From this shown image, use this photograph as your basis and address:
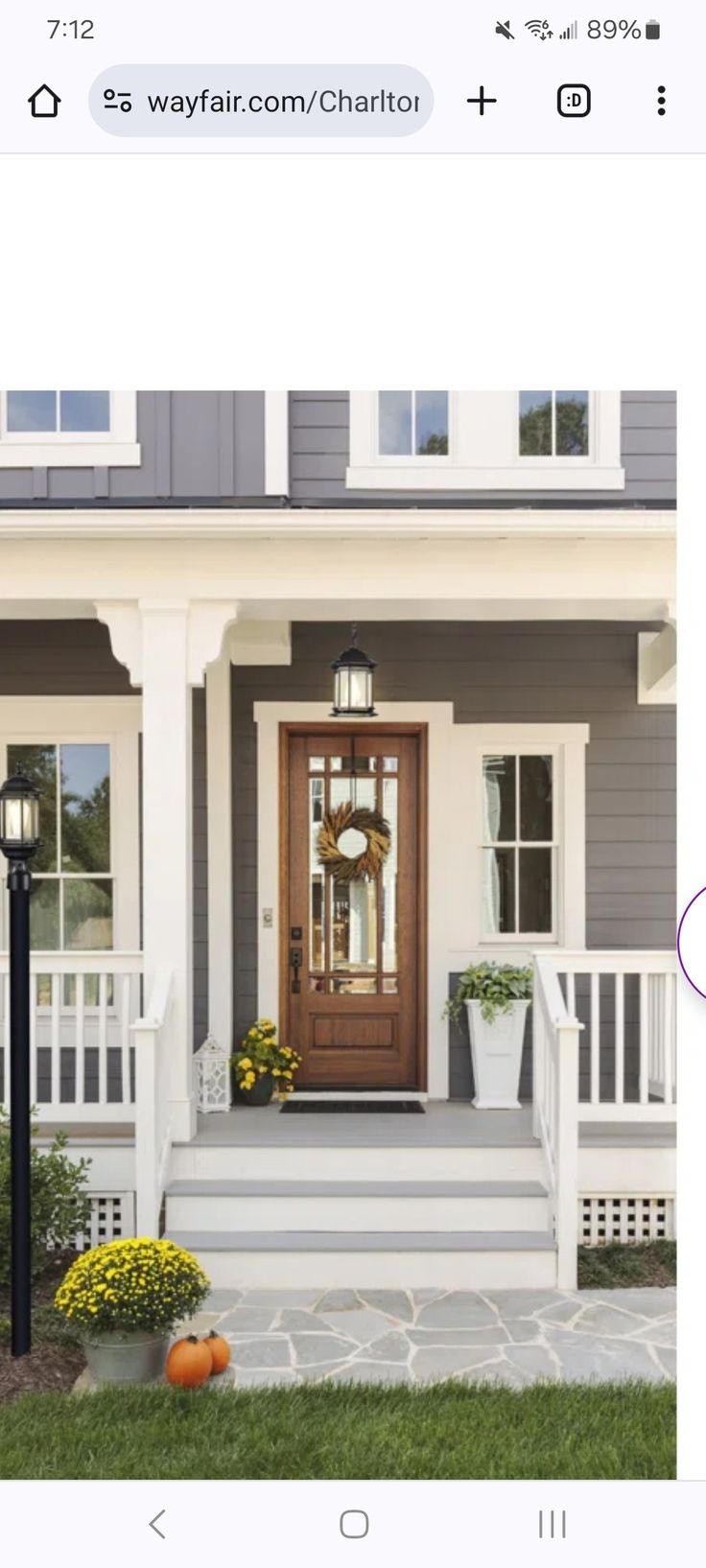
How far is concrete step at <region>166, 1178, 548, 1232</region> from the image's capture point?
4.36 m

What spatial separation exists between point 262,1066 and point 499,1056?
4.14 feet

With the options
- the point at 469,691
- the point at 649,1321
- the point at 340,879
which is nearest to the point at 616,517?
the point at 469,691

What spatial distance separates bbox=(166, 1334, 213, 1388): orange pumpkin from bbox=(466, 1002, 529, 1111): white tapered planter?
2456 mm

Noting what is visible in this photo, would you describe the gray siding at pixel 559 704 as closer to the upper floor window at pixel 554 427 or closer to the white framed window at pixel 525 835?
the white framed window at pixel 525 835

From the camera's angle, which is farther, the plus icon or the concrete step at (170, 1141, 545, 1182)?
the concrete step at (170, 1141, 545, 1182)

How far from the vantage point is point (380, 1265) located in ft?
13.6

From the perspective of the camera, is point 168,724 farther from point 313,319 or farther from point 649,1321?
point 313,319

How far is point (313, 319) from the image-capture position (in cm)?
106

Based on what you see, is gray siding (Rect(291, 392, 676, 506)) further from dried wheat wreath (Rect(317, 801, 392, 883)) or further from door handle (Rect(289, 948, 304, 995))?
door handle (Rect(289, 948, 304, 995))

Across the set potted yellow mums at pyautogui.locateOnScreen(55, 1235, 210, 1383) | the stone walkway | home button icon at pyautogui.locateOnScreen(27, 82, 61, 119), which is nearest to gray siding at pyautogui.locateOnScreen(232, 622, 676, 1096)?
the stone walkway

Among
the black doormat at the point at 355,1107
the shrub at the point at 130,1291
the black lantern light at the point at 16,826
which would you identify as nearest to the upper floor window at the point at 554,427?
the black lantern light at the point at 16,826

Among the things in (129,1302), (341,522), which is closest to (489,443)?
(341,522)

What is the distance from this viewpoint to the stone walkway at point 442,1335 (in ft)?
11.1
